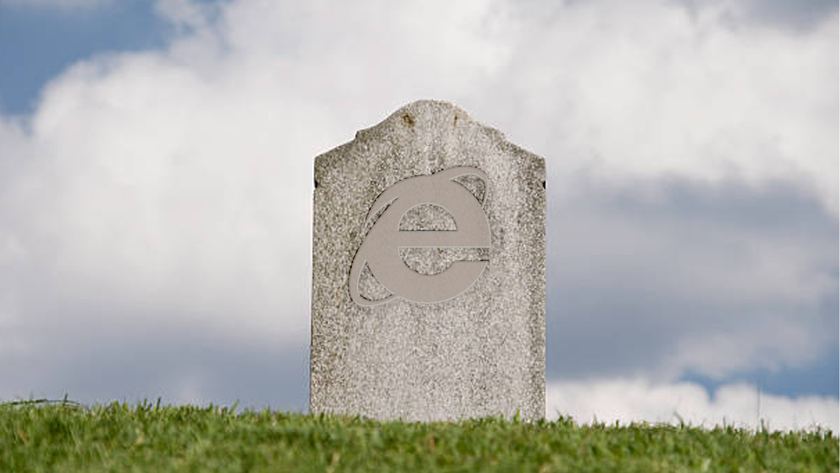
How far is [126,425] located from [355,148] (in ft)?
9.75

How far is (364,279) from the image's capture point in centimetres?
736

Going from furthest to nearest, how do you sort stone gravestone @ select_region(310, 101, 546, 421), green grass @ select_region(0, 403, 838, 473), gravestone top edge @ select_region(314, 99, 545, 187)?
gravestone top edge @ select_region(314, 99, 545, 187) → stone gravestone @ select_region(310, 101, 546, 421) → green grass @ select_region(0, 403, 838, 473)

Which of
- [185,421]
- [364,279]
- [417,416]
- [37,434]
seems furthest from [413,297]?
[37,434]

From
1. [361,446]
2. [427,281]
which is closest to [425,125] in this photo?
[427,281]

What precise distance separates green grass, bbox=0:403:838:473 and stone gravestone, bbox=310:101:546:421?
125 cm

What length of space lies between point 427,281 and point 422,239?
333 mm

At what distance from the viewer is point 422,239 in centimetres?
741

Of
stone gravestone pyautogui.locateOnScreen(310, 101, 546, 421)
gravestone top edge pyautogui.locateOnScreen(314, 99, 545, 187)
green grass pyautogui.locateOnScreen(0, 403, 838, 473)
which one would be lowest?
green grass pyautogui.locateOnScreen(0, 403, 838, 473)

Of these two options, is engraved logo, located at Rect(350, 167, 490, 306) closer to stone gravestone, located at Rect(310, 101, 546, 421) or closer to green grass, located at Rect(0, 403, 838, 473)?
stone gravestone, located at Rect(310, 101, 546, 421)

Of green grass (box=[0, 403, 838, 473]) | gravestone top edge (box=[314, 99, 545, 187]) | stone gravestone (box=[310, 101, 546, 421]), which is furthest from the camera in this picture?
gravestone top edge (box=[314, 99, 545, 187])

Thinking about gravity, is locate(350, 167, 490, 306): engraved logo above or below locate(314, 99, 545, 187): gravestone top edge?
below

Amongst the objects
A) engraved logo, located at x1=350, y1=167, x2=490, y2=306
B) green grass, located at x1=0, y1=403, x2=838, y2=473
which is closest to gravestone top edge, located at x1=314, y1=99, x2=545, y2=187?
engraved logo, located at x1=350, y1=167, x2=490, y2=306

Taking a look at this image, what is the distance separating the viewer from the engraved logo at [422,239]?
736 cm

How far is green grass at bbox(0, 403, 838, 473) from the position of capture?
4.37 metres
